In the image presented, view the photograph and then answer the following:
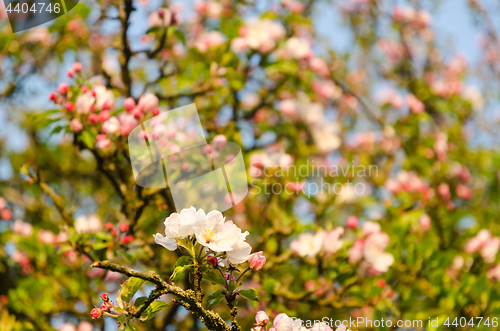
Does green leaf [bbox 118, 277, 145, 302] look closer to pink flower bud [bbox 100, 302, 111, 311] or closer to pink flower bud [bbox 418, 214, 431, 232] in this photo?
pink flower bud [bbox 100, 302, 111, 311]

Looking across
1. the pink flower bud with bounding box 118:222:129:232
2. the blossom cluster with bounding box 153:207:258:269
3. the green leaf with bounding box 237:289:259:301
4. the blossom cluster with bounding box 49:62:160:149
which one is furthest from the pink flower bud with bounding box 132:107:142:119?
the green leaf with bounding box 237:289:259:301

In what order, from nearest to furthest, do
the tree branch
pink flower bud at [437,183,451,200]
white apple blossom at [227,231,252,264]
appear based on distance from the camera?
the tree branch, white apple blossom at [227,231,252,264], pink flower bud at [437,183,451,200]

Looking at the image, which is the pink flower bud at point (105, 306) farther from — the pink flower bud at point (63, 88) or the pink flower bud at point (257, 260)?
the pink flower bud at point (63, 88)

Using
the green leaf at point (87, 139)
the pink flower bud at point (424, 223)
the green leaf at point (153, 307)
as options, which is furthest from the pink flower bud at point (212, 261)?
the pink flower bud at point (424, 223)

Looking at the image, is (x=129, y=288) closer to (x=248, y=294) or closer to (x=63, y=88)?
(x=248, y=294)

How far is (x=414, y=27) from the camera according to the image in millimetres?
4199

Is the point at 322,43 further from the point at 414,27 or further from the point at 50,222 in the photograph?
the point at 50,222

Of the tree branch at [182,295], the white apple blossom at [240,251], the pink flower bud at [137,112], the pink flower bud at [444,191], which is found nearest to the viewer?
the tree branch at [182,295]

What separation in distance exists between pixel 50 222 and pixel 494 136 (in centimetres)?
371

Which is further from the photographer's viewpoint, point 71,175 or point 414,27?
point 414,27

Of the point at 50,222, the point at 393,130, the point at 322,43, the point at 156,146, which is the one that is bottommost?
the point at 50,222

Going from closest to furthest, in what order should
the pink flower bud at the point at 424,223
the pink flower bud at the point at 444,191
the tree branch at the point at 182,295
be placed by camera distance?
the tree branch at the point at 182,295 → the pink flower bud at the point at 424,223 → the pink flower bud at the point at 444,191

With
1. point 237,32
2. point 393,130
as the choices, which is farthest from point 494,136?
point 237,32

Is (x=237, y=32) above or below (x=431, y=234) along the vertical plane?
above
